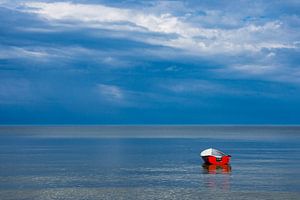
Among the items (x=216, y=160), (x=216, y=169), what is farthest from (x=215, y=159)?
(x=216, y=169)

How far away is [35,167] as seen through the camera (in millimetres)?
83125

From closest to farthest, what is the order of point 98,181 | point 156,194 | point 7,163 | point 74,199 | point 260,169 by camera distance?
1. point 74,199
2. point 156,194
3. point 98,181
4. point 260,169
5. point 7,163

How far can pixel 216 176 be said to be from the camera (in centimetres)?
7262

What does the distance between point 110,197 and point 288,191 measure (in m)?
20.2

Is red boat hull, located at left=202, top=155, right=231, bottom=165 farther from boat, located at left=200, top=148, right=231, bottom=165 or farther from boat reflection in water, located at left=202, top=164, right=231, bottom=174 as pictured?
boat reflection in water, located at left=202, top=164, right=231, bottom=174

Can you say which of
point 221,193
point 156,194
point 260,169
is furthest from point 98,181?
point 260,169

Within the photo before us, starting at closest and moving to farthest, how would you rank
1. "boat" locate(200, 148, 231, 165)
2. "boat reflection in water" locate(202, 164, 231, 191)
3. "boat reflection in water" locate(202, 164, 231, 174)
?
"boat reflection in water" locate(202, 164, 231, 191)
"boat reflection in water" locate(202, 164, 231, 174)
"boat" locate(200, 148, 231, 165)

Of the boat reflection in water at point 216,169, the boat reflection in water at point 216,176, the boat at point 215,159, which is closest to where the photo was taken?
the boat reflection in water at point 216,176

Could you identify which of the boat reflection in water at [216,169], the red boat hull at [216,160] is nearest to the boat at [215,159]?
the red boat hull at [216,160]

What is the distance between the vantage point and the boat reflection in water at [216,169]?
78056 mm

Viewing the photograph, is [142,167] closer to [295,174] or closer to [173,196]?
[295,174]

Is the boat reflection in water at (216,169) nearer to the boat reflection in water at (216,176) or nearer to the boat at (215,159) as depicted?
the boat reflection in water at (216,176)

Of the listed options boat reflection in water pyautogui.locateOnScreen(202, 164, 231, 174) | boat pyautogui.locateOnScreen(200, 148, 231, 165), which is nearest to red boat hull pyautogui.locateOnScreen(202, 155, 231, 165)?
boat pyautogui.locateOnScreen(200, 148, 231, 165)

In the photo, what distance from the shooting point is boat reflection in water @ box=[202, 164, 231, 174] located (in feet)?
256
